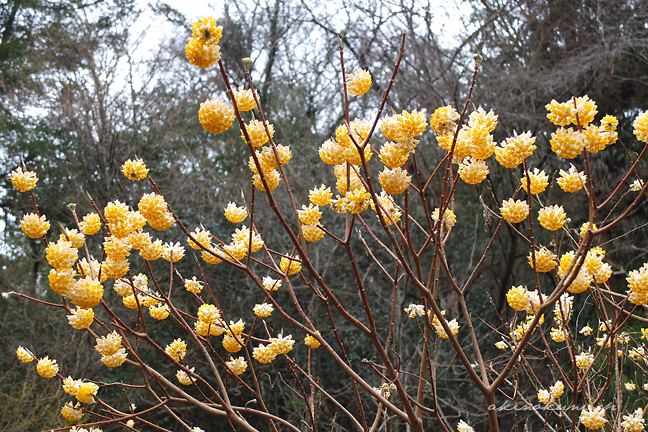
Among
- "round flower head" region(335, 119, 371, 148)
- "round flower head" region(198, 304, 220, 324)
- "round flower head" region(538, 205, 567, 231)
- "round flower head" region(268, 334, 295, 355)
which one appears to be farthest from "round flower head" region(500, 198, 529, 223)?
"round flower head" region(198, 304, 220, 324)

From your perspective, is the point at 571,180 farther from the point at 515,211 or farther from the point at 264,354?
the point at 264,354

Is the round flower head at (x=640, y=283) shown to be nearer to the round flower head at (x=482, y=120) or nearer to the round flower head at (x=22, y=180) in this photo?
the round flower head at (x=482, y=120)

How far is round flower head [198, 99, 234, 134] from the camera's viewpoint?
1.02m

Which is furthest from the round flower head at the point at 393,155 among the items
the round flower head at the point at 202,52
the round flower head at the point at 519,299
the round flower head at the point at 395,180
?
the round flower head at the point at 519,299

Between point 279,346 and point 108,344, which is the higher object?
point 108,344

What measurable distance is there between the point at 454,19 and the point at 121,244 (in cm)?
483

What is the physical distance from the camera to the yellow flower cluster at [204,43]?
3.01ft

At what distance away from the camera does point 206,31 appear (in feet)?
3.00

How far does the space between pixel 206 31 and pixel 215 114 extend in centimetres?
17

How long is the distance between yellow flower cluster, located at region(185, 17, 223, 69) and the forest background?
11.3 ft

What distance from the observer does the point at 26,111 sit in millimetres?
6512

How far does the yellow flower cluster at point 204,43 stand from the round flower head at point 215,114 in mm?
96

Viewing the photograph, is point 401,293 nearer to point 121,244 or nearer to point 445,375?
point 445,375

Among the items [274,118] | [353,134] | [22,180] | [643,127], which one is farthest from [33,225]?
[274,118]
